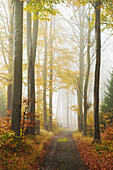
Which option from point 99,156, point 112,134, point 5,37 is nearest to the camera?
point 99,156

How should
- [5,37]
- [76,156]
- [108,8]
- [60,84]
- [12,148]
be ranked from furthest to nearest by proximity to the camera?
[60,84], [5,37], [108,8], [76,156], [12,148]

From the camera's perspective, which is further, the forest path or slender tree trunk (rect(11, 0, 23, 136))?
slender tree trunk (rect(11, 0, 23, 136))

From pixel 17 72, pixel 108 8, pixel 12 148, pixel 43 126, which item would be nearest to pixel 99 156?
pixel 12 148

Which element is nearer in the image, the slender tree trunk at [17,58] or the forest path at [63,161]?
the forest path at [63,161]

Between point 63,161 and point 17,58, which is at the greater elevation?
point 17,58

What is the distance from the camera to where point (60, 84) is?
2220 centimetres

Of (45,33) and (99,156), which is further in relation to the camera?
(45,33)

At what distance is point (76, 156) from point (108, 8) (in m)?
8.35

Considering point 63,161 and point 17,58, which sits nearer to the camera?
point 63,161

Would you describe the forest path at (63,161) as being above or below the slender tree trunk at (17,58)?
below

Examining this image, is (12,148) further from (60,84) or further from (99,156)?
(60,84)

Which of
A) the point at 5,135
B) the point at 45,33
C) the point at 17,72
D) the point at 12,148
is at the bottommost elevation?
the point at 12,148

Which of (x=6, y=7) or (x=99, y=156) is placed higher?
(x=6, y=7)

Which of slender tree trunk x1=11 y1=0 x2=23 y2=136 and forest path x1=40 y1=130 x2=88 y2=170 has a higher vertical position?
slender tree trunk x1=11 y1=0 x2=23 y2=136
